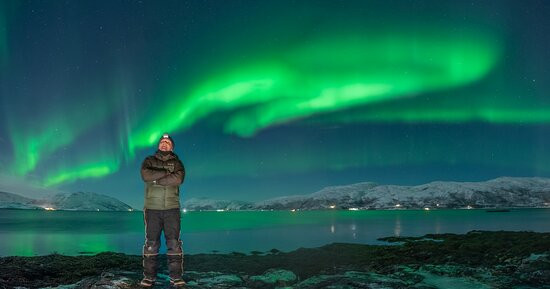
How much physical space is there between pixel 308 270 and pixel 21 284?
49.9 feet

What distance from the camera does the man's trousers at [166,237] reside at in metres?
11.7

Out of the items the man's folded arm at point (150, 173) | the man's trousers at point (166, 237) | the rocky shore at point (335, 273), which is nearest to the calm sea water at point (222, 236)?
the rocky shore at point (335, 273)

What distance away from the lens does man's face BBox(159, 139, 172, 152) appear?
1221cm

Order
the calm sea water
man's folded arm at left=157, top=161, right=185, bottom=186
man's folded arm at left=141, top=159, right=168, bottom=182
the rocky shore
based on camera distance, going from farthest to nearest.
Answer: the calm sea water, the rocky shore, man's folded arm at left=157, top=161, right=185, bottom=186, man's folded arm at left=141, top=159, right=168, bottom=182

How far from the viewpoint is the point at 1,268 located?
19.2 m

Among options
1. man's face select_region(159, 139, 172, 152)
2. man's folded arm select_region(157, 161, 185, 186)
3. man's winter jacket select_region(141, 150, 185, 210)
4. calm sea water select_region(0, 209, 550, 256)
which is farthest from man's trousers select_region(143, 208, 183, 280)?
calm sea water select_region(0, 209, 550, 256)

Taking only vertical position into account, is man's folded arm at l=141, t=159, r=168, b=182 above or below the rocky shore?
above

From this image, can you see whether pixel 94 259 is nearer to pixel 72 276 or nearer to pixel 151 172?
pixel 72 276

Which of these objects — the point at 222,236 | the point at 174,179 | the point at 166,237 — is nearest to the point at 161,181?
the point at 174,179

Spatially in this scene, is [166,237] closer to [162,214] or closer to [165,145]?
[162,214]

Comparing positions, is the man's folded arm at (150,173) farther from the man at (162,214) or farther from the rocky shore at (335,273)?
the rocky shore at (335,273)

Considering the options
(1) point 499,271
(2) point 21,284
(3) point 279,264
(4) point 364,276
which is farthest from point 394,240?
(2) point 21,284

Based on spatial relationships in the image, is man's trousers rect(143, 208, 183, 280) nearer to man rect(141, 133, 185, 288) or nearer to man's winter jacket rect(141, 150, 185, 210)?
man rect(141, 133, 185, 288)

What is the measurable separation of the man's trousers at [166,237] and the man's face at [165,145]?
190 centimetres
